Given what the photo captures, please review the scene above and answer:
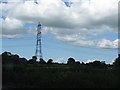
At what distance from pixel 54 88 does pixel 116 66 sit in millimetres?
4239

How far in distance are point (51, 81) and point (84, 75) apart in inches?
79.3

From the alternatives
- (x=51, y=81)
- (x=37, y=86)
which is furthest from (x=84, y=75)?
(x=37, y=86)

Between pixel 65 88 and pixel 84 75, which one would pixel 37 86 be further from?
pixel 84 75

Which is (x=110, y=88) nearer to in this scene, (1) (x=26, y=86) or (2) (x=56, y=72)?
(2) (x=56, y=72)

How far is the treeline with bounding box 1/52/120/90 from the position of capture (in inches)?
521

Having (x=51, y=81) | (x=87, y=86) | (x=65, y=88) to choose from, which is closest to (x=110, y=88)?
(x=87, y=86)

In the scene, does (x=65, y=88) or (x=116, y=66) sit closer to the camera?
(x=65, y=88)

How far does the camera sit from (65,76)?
44.2 ft

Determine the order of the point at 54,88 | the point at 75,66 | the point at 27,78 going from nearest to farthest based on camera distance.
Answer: the point at 54,88 < the point at 27,78 < the point at 75,66

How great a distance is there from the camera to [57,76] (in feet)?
44.5

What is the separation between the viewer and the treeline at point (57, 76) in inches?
521

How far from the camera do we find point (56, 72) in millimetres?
14242

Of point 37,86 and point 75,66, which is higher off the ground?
point 75,66

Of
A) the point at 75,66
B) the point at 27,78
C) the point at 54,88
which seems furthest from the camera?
the point at 75,66
